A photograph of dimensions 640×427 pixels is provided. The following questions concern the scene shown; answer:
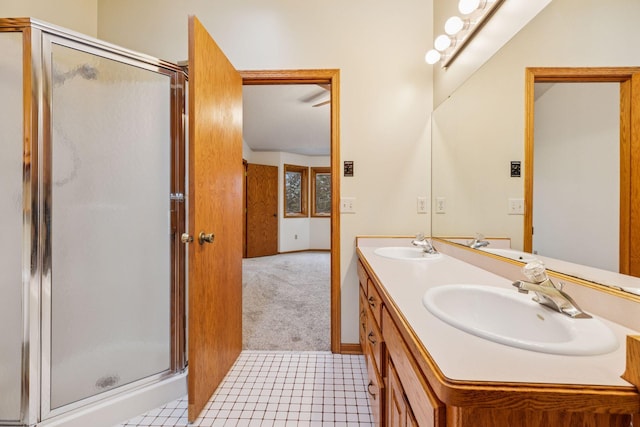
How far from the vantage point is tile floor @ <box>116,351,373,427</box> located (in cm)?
124

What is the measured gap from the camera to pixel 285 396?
54.9 inches

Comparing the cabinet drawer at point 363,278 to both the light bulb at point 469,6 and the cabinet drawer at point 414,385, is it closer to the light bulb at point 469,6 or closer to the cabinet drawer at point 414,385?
the cabinet drawer at point 414,385

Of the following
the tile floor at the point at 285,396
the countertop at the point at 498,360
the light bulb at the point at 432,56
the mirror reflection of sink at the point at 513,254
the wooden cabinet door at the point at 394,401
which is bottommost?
the tile floor at the point at 285,396

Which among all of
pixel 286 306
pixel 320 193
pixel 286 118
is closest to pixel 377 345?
pixel 286 306

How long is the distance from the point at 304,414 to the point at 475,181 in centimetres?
147

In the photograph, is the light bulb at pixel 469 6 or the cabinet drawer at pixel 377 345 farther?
the light bulb at pixel 469 6

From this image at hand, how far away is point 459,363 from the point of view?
462mm

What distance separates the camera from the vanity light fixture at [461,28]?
1.26 metres

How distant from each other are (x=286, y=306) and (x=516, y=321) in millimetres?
2229

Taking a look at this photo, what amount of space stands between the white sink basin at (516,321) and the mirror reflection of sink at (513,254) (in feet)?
0.64

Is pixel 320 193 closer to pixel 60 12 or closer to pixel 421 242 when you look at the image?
pixel 421 242

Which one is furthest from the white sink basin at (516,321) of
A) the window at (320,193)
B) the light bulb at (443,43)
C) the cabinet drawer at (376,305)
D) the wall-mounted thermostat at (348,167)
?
the window at (320,193)

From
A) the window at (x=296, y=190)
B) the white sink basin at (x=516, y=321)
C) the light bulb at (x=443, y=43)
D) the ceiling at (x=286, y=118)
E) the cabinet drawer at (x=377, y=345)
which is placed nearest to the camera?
the white sink basin at (x=516, y=321)

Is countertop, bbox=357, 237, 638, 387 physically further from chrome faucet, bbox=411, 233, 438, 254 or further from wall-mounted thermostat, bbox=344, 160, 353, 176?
wall-mounted thermostat, bbox=344, 160, 353, 176
